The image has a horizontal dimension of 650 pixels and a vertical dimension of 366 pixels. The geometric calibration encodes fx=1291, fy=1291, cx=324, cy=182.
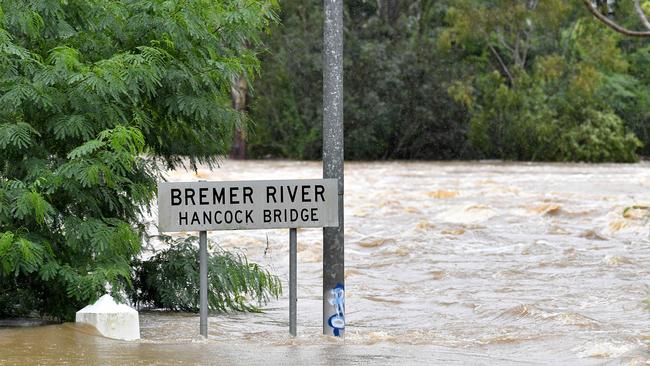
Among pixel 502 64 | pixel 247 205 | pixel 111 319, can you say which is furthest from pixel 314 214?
pixel 502 64

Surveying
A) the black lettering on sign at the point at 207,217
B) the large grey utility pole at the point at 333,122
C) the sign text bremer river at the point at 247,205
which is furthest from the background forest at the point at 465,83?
the black lettering on sign at the point at 207,217

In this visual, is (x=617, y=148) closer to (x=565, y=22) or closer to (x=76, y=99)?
(x=565, y=22)

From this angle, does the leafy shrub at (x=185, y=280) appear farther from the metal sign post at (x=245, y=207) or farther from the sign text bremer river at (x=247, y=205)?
the sign text bremer river at (x=247, y=205)

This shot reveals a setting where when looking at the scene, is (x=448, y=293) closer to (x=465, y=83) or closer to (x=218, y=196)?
(x=218, y=196)

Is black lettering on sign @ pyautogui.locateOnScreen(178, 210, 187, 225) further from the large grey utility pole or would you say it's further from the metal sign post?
the large grey utility pole

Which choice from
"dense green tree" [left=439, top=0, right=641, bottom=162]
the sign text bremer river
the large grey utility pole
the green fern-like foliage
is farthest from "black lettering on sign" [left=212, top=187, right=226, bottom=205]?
"dense green tree" [left=439, top=0, right=641, bottom=162]

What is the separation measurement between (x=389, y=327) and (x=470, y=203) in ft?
54.4

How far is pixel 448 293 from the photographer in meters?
15.1

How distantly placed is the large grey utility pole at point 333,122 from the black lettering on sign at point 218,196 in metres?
0.81

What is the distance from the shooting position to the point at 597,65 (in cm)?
4953

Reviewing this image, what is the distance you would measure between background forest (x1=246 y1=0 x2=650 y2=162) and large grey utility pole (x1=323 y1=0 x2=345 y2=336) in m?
39.4

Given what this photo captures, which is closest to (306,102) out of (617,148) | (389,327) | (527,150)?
(527,150)

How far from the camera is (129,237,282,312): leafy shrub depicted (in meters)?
11.7

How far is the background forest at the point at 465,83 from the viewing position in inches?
1952
